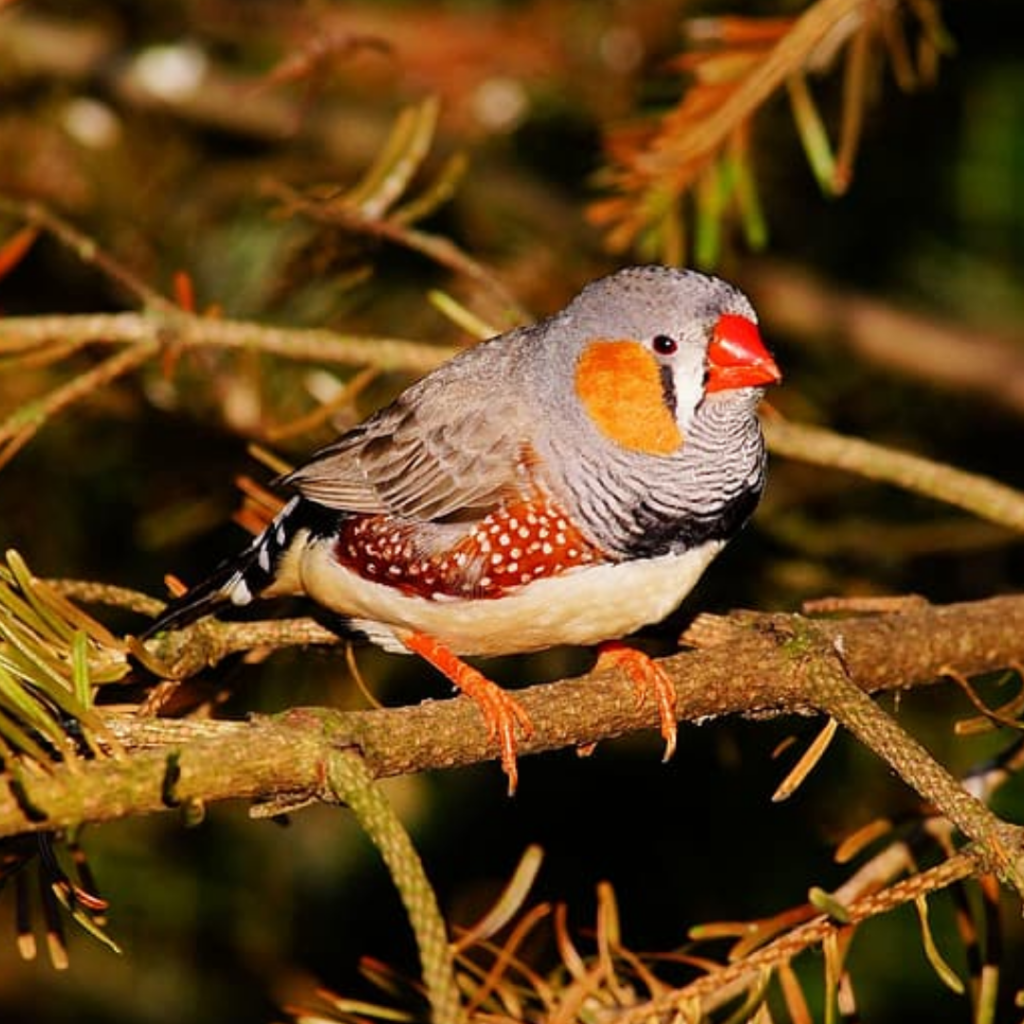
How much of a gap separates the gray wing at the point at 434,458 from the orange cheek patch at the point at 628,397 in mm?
160

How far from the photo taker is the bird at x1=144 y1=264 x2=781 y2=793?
2.94 m

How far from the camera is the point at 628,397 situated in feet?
10.00

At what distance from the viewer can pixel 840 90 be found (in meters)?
4.89

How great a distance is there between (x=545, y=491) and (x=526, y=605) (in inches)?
8.0

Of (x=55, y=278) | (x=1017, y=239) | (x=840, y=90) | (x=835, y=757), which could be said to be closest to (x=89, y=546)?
(x=55, y=278)

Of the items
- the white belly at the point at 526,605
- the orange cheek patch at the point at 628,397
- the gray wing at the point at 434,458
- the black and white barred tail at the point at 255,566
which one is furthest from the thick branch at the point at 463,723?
the black and white barred tail at the point at 255,566

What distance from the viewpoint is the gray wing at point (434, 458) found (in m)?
3.14

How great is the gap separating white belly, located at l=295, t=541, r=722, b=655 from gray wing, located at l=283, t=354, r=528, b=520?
12 cm

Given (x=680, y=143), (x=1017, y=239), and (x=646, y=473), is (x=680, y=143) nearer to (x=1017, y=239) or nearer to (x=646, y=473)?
(x=646, y=473)

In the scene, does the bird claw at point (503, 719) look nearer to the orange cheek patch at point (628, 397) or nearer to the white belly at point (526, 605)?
the white belly at point (526, 605)

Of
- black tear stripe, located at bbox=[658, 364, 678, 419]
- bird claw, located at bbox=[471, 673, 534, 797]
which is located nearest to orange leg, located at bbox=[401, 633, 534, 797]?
bird claw, located at bbox=[471, 673, 534, 797]

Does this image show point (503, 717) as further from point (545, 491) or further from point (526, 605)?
point (545, 491)

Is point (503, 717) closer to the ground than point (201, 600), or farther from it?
farther from it

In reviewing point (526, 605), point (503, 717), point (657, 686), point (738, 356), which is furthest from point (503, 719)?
point (738, 356)
